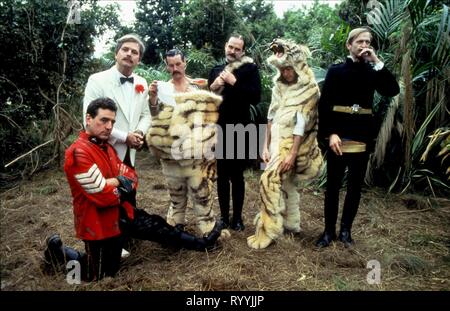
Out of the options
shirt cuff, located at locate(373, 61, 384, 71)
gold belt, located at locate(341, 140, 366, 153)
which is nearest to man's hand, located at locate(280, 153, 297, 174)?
gold belt, located at locate(341, 140, 366, 153)

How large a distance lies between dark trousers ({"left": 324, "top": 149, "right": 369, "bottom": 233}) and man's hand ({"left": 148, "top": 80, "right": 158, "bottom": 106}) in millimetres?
1621

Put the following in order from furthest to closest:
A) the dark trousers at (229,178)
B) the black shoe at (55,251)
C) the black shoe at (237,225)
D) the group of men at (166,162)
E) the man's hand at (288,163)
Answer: the black shoe at (237,225) → the dark trousers at (229,178) → the man's hand at (288,163) → the black shoe at (55,251) → the group of men at (166,162)

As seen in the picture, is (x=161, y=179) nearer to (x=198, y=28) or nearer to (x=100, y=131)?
(x=100, y=131)

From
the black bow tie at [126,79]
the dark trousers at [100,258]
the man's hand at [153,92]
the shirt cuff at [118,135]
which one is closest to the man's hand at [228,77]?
the man's hand at [153,92]

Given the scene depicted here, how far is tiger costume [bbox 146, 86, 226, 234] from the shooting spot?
3.01 m

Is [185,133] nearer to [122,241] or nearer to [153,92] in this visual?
[153,92]

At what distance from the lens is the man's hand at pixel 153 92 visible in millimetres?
3000

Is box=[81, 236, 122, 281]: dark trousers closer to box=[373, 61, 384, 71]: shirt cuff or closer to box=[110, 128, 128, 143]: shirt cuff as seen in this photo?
box=[110, 128, 128, 143]: shirt cuff

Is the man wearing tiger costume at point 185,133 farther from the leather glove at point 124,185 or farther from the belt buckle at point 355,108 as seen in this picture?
the belt buckle at point 355,108

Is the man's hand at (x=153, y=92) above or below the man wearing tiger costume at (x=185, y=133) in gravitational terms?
above

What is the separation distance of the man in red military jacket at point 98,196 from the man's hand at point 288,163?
1284mm

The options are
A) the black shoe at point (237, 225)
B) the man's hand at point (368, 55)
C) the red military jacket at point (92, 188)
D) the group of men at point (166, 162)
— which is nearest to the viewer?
the red military jacket at point (92, 188)

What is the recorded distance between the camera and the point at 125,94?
308cm

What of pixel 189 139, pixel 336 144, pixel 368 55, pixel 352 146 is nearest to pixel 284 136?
pixel 336 144
